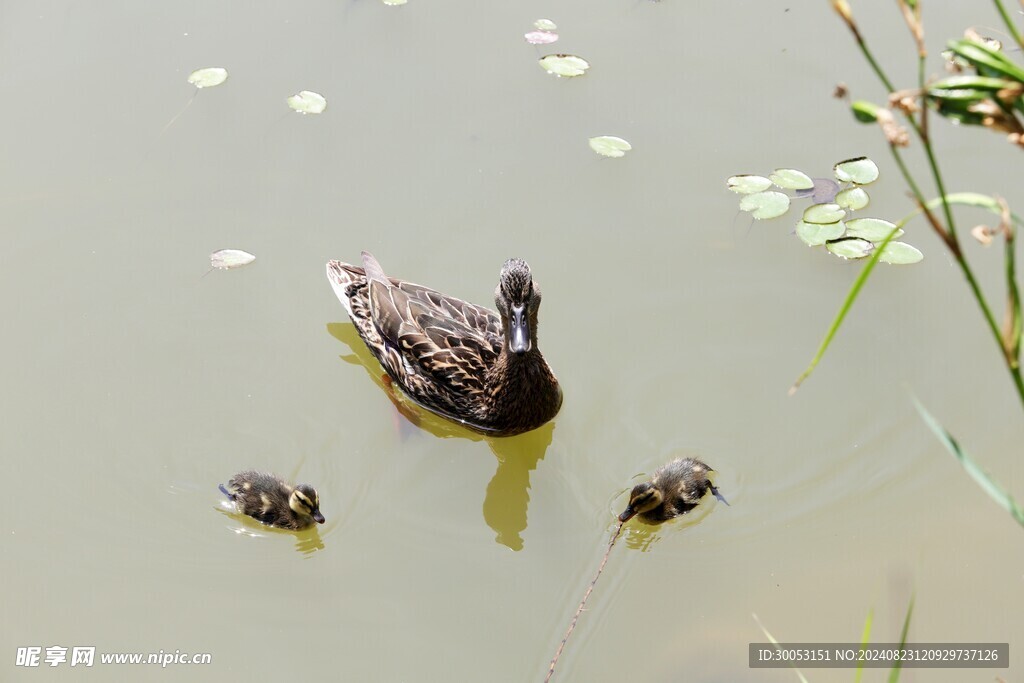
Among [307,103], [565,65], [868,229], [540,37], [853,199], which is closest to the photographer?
[868,229]

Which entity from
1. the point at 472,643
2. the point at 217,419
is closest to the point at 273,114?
the point at 217,419

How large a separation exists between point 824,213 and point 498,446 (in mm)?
1991

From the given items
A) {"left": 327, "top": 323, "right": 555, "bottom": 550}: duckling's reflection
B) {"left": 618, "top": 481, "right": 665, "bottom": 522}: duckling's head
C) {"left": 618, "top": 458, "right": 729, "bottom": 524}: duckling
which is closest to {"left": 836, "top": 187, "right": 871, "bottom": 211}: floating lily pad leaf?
{"left": 618, "top": 458, "right": 729, "bottom": 524}: duckling

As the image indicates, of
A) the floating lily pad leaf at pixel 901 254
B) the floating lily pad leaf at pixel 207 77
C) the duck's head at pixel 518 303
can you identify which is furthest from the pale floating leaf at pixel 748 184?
the floating lily pad leaf at pixel 207 77

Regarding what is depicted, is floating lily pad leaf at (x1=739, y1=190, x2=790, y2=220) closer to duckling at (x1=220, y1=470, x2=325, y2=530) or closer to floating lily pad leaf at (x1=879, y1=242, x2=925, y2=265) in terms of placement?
floating lily pad leaf at (x1=879, y1=242, x2=925, y2=265)

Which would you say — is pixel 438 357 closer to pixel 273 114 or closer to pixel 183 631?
pixel 183 631

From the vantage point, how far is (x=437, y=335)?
15.6ft

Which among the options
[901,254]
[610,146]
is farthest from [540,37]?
[901,254]

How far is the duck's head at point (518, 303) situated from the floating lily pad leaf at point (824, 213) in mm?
1651

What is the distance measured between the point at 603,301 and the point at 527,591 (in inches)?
63.1

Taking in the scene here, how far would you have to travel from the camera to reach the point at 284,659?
385cm

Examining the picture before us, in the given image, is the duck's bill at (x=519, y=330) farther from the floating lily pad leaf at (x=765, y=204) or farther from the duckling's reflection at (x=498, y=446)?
the floating lily pad leaf at (x=765, y=204)

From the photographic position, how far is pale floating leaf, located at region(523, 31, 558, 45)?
242 inches

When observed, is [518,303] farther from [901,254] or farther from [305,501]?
[901,254]
